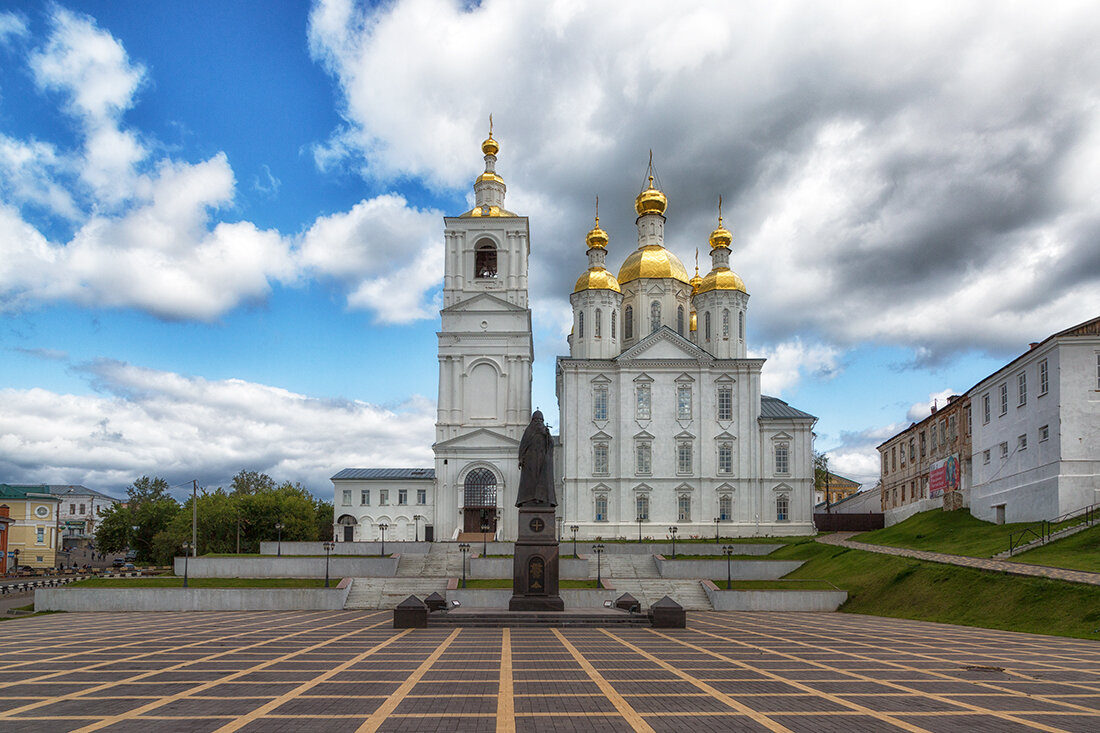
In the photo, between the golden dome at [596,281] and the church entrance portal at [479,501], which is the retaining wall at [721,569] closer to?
the church entrance portal at [479,501]

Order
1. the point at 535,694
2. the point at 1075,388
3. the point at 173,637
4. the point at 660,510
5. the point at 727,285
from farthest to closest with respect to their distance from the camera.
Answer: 1. the point at 727,285
2. the point at 660,510
3. the point at 1075,388
4. the point at 173,637
5. the point at 535,694

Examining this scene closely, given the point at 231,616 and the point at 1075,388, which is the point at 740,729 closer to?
the point at 231,616

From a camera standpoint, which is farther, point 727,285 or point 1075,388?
point 727,285

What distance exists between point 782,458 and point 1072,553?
29.7 m

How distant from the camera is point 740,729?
10.6 meters

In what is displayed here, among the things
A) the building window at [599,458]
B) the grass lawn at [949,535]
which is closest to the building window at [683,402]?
the building window at [599,458]

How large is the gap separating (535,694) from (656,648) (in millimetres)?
7048

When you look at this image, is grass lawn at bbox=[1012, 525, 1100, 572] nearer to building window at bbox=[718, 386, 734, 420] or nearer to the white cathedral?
the white cathedral

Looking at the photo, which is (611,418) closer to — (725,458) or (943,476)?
(725,458)

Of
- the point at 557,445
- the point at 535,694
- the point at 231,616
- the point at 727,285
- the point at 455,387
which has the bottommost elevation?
the point at 231,616

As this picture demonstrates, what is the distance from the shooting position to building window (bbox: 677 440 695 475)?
56.7 meters

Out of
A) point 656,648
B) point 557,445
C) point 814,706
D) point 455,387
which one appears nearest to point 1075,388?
point 656,648

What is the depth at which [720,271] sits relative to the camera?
61.1 m

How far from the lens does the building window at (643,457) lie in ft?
186
